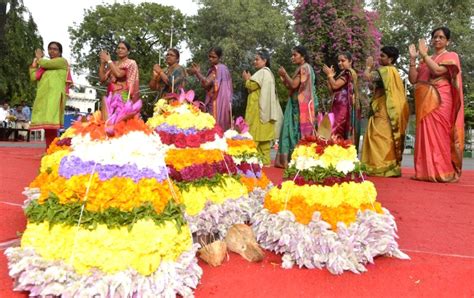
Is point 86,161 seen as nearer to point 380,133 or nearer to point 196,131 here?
point 196,131

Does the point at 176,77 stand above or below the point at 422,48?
below

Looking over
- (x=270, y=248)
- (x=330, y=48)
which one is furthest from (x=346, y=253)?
(x=330, y=48)

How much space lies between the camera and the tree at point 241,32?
2669 cm

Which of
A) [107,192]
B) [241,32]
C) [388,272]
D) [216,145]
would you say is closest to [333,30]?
[241,32]

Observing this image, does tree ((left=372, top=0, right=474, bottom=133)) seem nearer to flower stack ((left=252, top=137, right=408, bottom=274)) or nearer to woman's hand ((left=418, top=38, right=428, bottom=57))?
woman's hand ((left=418, top=38, right=428, bottom=57))

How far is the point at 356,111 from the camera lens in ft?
28.8

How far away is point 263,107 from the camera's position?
32.0ft

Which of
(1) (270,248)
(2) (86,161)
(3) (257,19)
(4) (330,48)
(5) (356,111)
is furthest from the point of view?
(3) (257,19)

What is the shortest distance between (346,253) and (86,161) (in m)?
2.03

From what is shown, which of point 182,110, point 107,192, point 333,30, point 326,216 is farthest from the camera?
point 333,30

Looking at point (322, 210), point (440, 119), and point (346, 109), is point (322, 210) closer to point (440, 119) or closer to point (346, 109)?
point (346, 109)

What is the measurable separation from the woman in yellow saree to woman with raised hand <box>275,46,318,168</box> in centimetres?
105

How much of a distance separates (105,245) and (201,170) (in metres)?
1.75

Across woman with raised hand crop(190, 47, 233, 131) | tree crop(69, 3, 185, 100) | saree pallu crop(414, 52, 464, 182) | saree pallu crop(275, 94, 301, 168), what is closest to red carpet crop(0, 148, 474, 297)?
saree pallu crop(414, 52, 464, 182)
